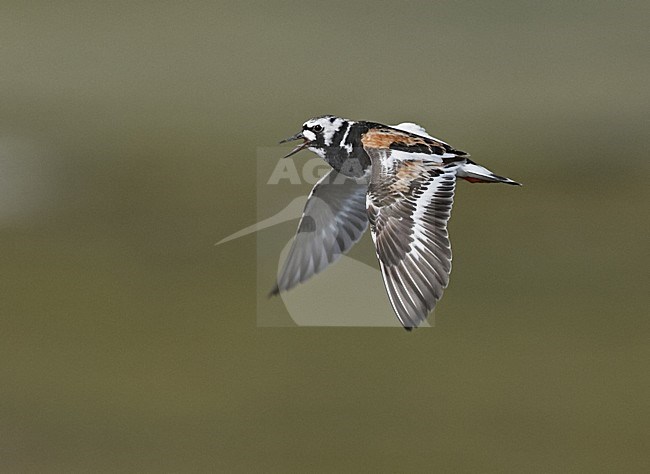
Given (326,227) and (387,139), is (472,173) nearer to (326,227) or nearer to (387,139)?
(387,139)

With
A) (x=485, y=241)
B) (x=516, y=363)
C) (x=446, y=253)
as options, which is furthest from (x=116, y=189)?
(x=446, y=253)

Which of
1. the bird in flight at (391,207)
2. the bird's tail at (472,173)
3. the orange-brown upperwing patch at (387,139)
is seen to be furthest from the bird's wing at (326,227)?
the bird's tail at (472,173)

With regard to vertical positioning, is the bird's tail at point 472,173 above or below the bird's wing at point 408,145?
below

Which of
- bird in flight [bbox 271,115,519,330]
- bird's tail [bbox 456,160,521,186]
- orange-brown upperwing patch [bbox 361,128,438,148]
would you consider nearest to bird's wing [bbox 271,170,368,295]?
bird in flight [bbox 271,115,519,330]

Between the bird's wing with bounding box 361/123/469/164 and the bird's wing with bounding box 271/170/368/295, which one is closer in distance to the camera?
the bird's wing with bounding box 361/123/469/164

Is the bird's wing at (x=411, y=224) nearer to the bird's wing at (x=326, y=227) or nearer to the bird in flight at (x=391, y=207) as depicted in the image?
the bird in flight at (x=391, y=207)

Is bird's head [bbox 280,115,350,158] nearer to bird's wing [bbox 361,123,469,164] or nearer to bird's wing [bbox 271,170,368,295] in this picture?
bird's wing [bbox 361,123,469,164]
